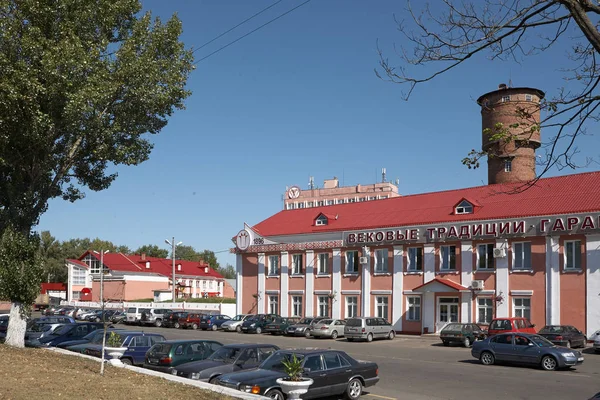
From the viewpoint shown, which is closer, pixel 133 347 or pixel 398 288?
pixel 133 347

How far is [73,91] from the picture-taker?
20.7 meters

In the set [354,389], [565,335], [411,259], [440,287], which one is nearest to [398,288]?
[411,259]

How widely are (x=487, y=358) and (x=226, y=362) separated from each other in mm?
12178

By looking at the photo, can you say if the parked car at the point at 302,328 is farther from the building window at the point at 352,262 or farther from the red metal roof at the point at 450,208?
the red metal roof at the point at 450,208

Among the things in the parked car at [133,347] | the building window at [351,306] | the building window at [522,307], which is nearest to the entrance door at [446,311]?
the building window at [522,307]

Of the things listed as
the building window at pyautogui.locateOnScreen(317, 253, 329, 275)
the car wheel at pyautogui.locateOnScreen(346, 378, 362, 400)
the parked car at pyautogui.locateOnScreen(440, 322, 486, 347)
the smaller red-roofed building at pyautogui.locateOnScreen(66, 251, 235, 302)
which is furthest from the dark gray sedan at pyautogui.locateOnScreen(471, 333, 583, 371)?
the smaller red-roofed building at pyautogui.locateOnScreen(66, 251, 235, 302)

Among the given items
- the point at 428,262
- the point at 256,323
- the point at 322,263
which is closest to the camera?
the point at 428,262

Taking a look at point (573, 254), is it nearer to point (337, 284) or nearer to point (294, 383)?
point (337, 284)

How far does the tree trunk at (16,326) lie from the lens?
72.2ft

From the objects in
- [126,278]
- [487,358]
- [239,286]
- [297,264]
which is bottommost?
[487,358]

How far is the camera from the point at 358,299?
157ft

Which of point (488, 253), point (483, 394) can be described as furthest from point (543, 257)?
point (483, 394)

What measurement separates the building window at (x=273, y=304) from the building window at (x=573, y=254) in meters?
24.5

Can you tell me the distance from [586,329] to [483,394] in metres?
22.4
